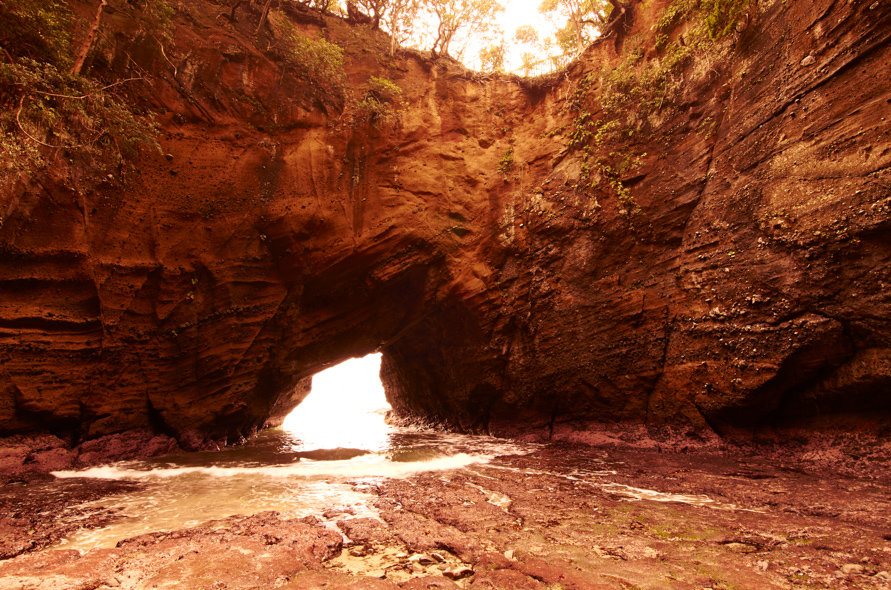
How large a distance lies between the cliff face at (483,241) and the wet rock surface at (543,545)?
3.07 m

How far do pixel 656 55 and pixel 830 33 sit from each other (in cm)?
402

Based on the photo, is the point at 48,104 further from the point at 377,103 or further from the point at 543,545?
the point at 543,545

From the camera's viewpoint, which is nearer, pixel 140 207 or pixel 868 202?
pixel 868 202

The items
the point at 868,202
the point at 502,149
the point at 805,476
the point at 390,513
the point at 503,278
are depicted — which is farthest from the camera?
the point at 502,149

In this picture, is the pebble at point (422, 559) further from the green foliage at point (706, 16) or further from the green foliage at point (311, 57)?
the green foliage at point (311, 57)

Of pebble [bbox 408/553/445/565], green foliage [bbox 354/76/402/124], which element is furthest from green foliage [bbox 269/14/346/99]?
pebble [bbox 408/553/445/565]

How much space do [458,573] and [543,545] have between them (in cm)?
83

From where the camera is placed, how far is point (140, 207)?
7867 millimetres

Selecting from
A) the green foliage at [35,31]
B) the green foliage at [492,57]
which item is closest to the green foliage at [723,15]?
the green foliage at [492,57]

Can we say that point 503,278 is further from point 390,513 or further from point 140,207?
point 140,207

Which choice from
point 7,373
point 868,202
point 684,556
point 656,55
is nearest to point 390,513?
point 684,556

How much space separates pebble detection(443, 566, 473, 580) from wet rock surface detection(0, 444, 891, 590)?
0.05ft

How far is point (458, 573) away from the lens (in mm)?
2553

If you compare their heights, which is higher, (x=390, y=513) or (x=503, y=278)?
(x=503, y=278)
